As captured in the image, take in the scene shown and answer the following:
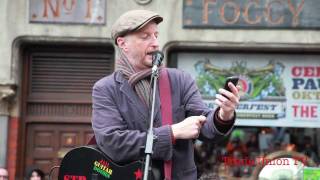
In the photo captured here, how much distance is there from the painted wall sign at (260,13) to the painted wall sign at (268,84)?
1.61 feet

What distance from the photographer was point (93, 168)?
259 centimetres

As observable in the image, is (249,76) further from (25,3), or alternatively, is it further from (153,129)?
(153,129)

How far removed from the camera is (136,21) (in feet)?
8.69

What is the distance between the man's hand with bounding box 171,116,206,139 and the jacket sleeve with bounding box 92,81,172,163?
0.03 meters

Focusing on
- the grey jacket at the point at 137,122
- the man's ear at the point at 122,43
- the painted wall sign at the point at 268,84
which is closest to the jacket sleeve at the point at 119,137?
the grey jacket at the point at 137,122

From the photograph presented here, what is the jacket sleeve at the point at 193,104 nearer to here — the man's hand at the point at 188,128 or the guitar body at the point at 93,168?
the man's hand at the point at 188,128

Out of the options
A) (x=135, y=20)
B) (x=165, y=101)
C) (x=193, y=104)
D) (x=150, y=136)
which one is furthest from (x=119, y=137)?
(x=135, y=20)

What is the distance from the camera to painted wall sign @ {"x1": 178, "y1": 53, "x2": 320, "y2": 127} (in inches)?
327

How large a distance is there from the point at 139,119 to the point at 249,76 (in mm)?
5903

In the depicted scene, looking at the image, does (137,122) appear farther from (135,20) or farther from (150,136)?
(135,20)

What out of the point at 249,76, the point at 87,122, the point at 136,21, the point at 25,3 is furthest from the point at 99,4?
the point at 136,21

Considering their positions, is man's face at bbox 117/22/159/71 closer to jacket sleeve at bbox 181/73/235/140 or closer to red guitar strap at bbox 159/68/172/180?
red guitar strap at bbox 159/68/172/180

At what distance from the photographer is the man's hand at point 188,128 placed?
2465mm

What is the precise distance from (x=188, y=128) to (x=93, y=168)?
47cm
